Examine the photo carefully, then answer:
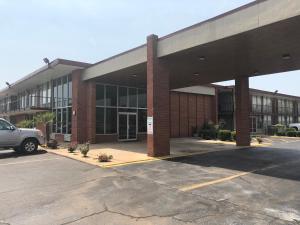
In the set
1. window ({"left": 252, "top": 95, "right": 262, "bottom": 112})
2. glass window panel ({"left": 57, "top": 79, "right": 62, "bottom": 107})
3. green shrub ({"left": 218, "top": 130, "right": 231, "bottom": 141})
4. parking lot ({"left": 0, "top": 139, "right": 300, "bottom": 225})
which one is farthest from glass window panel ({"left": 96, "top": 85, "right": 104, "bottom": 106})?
window ({"left": 252, "top": 95, "right": 262, "bottom": 112})

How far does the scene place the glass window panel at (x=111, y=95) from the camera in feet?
72.1

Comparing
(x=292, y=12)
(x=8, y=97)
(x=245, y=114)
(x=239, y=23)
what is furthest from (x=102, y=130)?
(x=8, y=97)

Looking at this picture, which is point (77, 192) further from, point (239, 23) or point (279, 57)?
point (279, 57)

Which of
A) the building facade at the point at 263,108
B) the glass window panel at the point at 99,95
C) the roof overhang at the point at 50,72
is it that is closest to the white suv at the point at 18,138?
the roof overhang at the point at 50,72

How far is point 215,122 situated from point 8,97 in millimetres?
28373

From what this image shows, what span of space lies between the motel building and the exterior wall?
0.34 feet

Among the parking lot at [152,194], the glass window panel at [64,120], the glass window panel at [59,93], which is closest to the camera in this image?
the parking lot at [152,194]

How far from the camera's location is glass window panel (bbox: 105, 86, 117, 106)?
21969mm

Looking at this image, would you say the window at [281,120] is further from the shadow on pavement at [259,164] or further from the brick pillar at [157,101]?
the brick pillar at [157,101]

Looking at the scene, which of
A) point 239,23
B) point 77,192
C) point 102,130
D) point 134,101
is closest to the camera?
point 77,192

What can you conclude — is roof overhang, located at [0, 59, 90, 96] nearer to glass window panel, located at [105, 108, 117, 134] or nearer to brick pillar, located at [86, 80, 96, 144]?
brick pillar, located at [86, 80, 96, 144]

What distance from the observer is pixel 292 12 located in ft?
28.7

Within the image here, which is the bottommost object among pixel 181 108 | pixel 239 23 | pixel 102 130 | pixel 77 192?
pixel 77 192

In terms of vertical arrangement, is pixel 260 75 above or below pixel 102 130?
above
